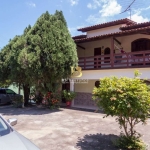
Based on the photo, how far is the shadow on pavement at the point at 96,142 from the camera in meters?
5.47

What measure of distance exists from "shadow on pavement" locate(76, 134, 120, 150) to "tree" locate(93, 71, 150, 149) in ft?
1.60

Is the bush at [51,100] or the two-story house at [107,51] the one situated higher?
the two-story house at [107,51]

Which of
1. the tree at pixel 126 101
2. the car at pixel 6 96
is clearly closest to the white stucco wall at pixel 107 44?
the car at pixel 6 96

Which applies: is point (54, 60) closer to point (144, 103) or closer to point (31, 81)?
point (31, 81)

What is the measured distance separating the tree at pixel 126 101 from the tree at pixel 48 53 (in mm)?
6849

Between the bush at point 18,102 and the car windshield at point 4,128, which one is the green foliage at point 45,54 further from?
the car windshield at point 4,128

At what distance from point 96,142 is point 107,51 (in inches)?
473

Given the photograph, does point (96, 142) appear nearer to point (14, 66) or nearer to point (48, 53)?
point (48, 53)

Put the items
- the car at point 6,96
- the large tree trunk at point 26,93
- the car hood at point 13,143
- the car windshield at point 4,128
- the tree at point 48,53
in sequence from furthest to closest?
the car at point 6,96
the large tree trunk at point 26,93
the tree at point 48,53
the car windshield at point 4,128
the car hood at point 13,143

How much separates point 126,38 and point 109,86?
11.1 metres

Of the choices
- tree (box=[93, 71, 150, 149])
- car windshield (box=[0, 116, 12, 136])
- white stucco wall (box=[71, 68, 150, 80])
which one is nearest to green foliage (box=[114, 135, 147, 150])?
tree (box=[93, 71, 150, 149])

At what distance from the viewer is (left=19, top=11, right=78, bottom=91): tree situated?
11660 mm

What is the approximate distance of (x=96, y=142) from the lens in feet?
19.4

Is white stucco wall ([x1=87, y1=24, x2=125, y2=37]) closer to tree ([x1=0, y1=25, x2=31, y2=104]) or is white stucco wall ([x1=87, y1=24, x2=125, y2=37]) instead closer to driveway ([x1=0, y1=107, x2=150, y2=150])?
tree ([x1=0, y1=25, x2=31, y2=104])
